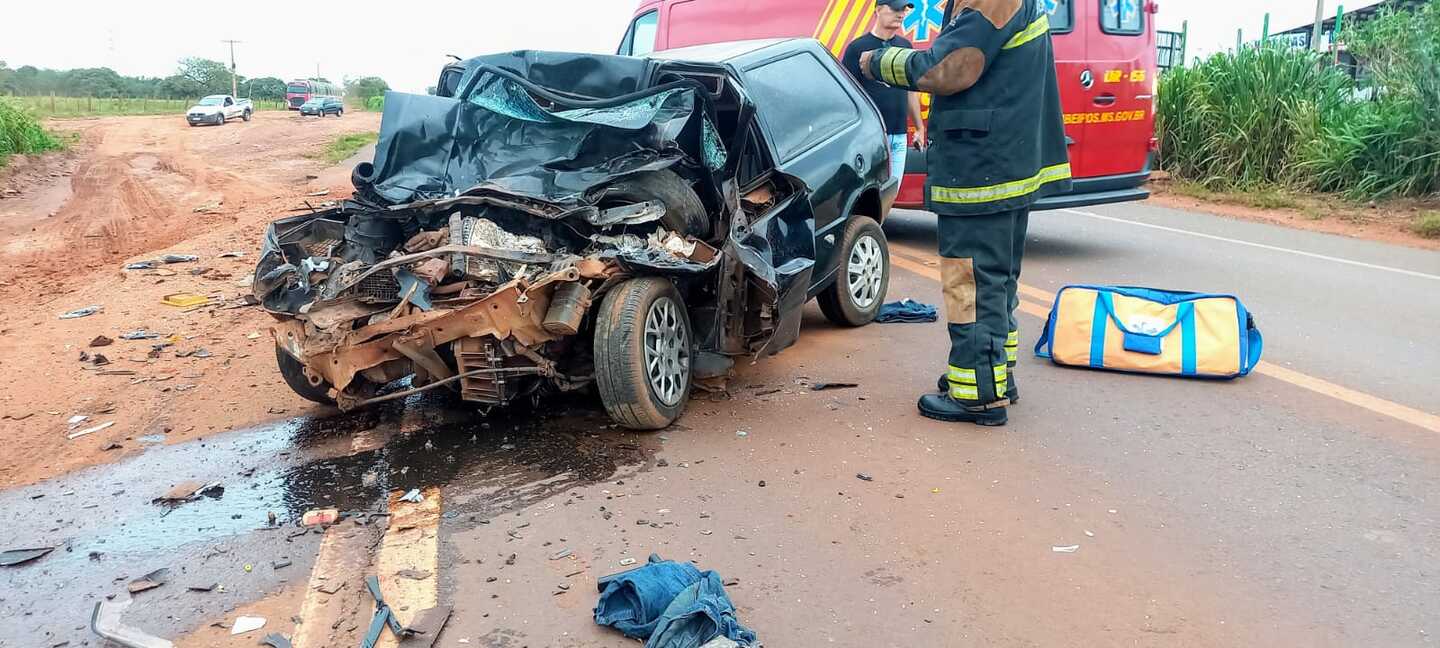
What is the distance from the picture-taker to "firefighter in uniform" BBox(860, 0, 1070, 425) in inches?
169

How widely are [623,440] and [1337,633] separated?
260cm

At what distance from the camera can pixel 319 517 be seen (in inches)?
141

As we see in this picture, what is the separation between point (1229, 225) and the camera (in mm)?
11336

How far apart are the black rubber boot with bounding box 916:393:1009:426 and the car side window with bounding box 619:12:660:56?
6.28 meters

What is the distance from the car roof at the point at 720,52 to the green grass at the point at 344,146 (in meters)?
17.4

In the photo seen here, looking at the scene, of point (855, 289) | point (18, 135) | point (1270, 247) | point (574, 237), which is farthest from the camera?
point (18, 135)

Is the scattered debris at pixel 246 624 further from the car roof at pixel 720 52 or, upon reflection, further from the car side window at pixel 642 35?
the car side window at pixel 642 35

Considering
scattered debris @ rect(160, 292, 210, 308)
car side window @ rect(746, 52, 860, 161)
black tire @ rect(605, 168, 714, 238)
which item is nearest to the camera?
black tire @ rect(605, 168, 714, 238)

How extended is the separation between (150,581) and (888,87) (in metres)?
4.96

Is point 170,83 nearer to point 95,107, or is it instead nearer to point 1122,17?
point 95,107

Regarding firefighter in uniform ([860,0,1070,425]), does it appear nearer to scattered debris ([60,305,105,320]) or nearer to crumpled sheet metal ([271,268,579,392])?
crumpled sheet metal ([271,268,579,392])

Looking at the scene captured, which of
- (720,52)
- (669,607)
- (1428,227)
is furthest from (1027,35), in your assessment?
(1428,227)

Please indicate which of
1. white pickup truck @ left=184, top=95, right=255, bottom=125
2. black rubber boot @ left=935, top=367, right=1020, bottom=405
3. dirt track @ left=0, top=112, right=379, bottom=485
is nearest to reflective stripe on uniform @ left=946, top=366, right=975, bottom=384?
black rubber boot @ left=935, top=367, right=1020, bottom=405

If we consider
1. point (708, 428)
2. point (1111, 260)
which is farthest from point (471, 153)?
point (1111, 260)
